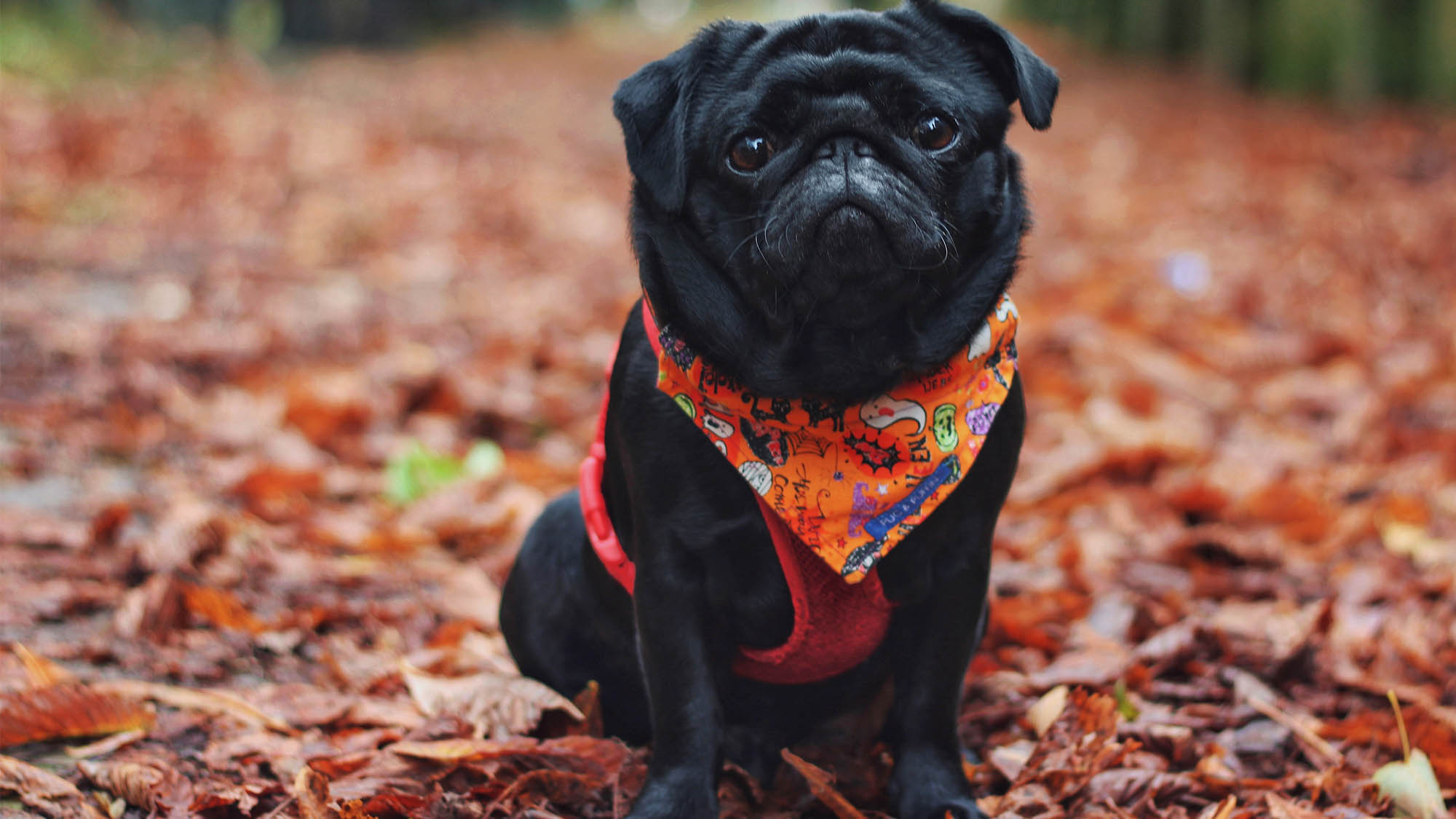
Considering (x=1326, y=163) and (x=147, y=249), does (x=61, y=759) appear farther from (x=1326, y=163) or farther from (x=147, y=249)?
(x=1326, y=163)

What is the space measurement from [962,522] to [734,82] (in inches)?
Result: 31.0

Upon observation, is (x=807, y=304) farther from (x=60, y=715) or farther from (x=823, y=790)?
(x=60, y=715)

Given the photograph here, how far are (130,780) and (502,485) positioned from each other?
1919 mm

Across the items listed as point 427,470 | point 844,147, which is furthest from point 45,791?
point 427,470

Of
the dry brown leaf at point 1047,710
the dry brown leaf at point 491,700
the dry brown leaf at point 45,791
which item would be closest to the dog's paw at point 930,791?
the dry brown leaf at point 1047,710

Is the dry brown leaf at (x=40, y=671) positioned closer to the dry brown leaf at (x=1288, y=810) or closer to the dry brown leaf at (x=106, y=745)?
the dry brown leaf at (x=106, y=745)

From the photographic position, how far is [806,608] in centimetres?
197

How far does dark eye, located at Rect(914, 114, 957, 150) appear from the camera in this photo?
6.28 ft

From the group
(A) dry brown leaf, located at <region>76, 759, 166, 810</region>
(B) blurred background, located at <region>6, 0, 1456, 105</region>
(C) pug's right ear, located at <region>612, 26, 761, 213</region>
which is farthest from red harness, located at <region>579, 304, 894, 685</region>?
(B) blurred background, located at <region>6, 0, 1456, 105</region>

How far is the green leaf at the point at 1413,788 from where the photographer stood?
2.06 meters

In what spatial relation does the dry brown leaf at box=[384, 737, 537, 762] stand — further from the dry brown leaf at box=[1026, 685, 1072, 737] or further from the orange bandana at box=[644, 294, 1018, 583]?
the dry brown leaf at box=[1026, 685, 1072, 737]

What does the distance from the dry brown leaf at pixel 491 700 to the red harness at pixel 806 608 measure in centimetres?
29

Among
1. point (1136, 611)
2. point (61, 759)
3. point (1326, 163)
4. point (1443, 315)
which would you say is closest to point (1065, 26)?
point (1326, 163)

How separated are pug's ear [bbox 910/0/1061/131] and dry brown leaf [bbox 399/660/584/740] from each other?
1.32 metres
